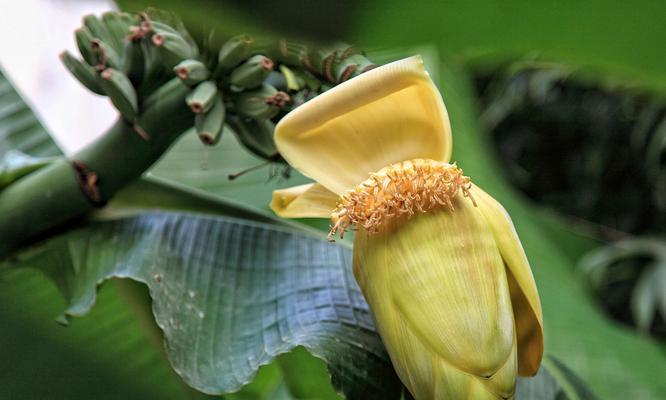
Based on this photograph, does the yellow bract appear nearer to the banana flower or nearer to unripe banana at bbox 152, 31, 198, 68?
the banana flower

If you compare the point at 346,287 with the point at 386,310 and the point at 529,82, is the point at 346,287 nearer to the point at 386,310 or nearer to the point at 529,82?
the point at 386,310

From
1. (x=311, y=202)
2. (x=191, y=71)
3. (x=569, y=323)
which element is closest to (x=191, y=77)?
(x=191, y=71)

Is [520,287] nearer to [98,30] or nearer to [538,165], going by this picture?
[98,30]

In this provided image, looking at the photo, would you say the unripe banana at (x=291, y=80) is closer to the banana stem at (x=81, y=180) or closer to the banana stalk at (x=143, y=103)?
the banana stalk at (x=143, y=103)

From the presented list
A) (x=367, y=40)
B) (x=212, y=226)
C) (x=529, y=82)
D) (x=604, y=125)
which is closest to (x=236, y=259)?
(x=212, y=226)

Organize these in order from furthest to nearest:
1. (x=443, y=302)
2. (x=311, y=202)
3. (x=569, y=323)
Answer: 1. (x=569, y=323)
2. (x=311, y=202)
3. (x=443, y=302)

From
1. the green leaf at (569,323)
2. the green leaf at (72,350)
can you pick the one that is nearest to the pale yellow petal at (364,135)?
the green leaf at (72,350)
